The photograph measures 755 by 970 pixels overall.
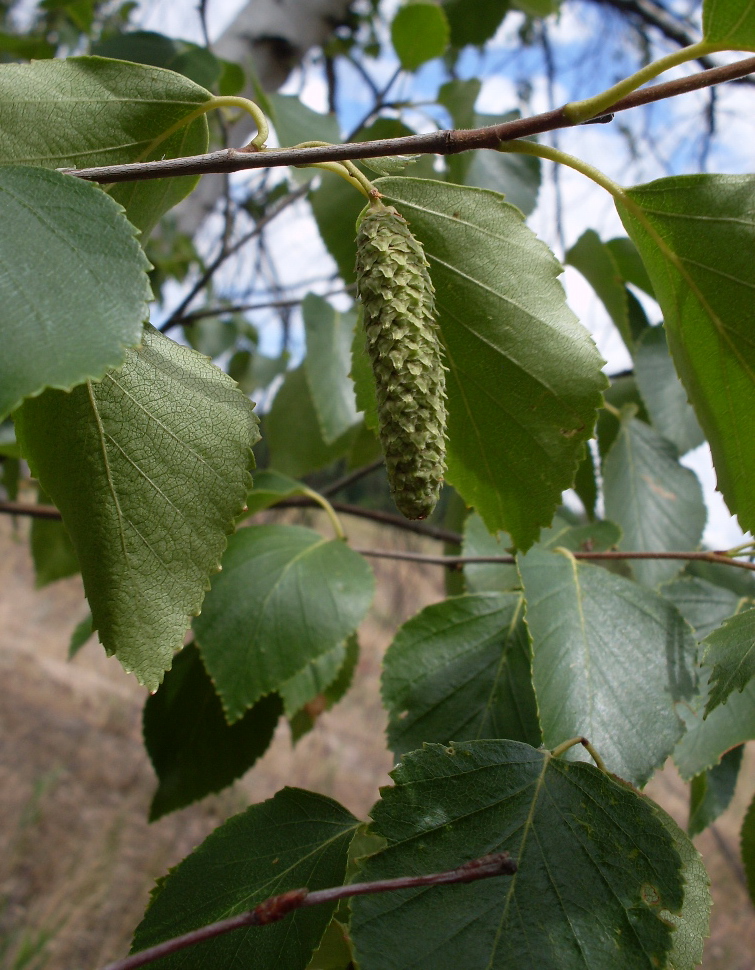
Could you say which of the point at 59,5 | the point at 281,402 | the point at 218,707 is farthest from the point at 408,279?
the point at 59,5

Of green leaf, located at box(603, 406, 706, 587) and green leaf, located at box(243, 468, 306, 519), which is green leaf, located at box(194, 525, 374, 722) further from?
green leaf, located at box(603, 406, 706, 587)

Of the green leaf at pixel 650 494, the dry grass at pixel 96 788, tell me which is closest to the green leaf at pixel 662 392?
the green leaf at pixel 650 494

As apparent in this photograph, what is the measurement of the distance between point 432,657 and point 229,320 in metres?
1.64

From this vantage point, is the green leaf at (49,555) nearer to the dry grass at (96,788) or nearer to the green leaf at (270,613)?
the green leaf at (270,613)

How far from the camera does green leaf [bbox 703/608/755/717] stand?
0.51 meters

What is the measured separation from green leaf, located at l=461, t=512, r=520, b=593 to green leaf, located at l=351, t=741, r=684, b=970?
352mm

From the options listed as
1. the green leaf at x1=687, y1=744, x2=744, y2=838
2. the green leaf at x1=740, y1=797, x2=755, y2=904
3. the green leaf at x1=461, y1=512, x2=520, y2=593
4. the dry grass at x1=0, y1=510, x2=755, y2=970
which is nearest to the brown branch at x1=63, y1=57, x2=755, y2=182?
the green leaf at x1=461, y1=512, x2=520, y2=593

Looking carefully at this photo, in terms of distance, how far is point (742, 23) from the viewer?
421 mm

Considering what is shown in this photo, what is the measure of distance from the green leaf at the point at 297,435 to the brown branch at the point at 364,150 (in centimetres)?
87

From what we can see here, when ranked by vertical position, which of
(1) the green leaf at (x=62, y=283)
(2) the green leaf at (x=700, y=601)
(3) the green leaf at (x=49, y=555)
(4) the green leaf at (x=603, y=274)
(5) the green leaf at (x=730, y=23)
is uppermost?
(5) the green leaf at (x=730, y=23)

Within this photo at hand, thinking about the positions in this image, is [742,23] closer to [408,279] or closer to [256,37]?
[408,279]

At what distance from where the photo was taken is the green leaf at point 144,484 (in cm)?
45

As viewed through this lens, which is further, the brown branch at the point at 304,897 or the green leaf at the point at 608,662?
the green leaf at the point at 608,662

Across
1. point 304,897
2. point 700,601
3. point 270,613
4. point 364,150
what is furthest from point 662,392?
point 304,897
